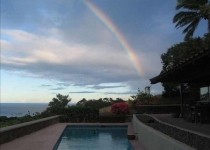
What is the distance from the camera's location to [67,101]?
142 feet

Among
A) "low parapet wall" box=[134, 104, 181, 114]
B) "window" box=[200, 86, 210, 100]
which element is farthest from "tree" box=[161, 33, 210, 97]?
"window" box=[200, 86, 210, 100]

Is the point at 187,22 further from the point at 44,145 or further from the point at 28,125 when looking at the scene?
the point at 44,145

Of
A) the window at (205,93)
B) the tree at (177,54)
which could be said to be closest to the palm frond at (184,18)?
the tree at (177,54)

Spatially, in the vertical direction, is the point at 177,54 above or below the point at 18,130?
above

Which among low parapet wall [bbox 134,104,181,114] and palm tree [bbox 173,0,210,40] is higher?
palm tree [bbox 173,0,210,40]

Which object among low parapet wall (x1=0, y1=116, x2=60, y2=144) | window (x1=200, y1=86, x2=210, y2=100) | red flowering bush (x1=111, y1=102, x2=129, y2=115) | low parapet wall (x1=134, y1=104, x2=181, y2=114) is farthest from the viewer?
red flowering bush (x1=111, y1=102, x2=129, y2=115)

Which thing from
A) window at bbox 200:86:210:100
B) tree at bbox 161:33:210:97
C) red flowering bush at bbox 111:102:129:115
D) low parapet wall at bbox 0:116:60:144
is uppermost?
tree at bbox 161:33:210:97

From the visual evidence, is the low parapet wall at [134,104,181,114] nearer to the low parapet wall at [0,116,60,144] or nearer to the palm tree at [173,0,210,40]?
the palm tree at [173,0,210,40]

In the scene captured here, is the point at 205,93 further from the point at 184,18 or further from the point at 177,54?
the point at 177,54

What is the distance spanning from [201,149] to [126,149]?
28.9ft

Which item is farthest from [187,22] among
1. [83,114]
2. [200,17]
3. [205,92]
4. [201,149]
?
[201,149]

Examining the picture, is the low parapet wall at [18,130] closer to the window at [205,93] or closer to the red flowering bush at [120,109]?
the red flowering bush at [120,109]

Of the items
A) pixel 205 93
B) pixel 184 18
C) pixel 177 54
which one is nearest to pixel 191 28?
pixel 184 18

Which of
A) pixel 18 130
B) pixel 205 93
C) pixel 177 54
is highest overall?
pixel 177 54
